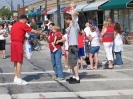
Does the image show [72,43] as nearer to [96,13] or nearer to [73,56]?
[73,56]

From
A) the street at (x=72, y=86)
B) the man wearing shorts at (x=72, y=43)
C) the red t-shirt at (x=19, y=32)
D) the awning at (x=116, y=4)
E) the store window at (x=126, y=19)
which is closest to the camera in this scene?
the street at (x=72, y=86)

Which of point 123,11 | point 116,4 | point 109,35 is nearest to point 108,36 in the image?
point 109,35

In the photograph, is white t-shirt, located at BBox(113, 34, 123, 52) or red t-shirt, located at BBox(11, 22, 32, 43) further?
white t-shirt, located at BBox(113, 34, 123, 52)

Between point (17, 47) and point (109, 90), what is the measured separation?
287cm

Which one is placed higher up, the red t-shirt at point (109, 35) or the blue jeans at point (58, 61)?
the red t-shirt at point (109, 35)

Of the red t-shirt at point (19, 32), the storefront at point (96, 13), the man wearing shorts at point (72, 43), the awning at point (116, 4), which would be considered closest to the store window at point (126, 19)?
the awning at point (116, 4)

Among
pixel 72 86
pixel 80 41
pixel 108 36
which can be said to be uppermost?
pixel 108 36

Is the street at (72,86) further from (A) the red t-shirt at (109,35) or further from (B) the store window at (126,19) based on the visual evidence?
(B) the store window at (126,19)

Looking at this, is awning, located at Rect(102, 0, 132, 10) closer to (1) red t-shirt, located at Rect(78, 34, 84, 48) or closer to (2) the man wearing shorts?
(1) red t-shirt, located at Rect(78, 34, 84, 48)

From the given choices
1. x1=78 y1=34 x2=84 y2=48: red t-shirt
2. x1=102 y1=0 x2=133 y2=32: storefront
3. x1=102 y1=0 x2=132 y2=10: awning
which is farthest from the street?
x1=102 y1=0 x2=133 y2=32: storefront

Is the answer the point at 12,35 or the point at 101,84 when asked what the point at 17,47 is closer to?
the point at 12,35

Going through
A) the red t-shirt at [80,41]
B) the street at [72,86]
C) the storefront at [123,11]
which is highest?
the storefront at [123,11]

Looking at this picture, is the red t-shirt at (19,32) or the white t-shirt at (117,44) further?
the white t-shirt at (117,44)

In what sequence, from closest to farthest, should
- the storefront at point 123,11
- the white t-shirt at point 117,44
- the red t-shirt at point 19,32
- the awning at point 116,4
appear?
the red t-shirt at point 19,32, the white t-shirt at point 117,44, the awning at point 116,4, the storefront at point 123,11
